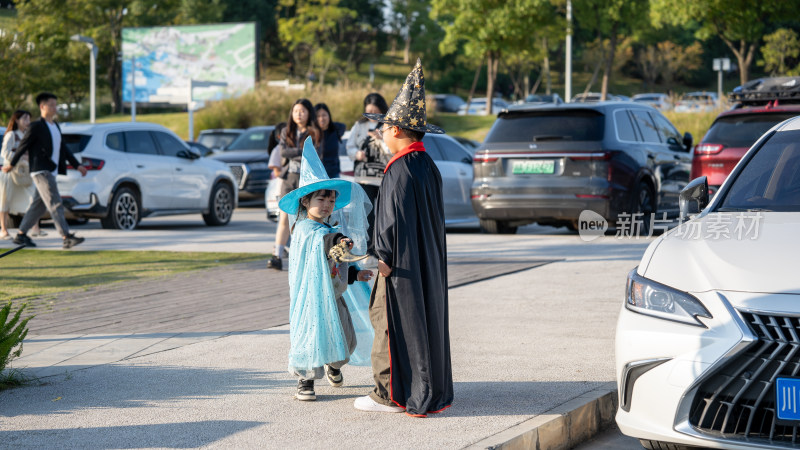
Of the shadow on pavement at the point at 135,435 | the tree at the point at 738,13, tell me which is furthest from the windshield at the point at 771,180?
the tree at the point at 738,13

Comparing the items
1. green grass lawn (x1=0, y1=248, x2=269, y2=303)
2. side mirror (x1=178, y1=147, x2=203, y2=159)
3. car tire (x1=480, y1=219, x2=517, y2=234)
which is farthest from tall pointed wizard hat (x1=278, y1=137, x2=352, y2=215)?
side mirror (x1=178, y1=147, x2=203, y2=159)

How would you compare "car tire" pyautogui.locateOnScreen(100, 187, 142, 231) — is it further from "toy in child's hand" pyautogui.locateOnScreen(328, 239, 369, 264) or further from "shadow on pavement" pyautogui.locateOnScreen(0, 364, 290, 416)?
"toy in child's hand" pyautogui.locateOnScreen(328, 239, 369, 264)

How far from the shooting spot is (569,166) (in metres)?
13.2

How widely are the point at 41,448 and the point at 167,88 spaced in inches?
1770

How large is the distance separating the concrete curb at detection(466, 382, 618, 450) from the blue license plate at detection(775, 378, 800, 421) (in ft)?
3.70

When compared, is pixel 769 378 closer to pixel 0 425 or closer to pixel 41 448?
pixel 41 448

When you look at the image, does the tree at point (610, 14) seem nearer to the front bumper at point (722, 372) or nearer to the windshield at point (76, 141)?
the windshield at point (76, 141)

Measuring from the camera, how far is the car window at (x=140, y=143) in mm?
15578

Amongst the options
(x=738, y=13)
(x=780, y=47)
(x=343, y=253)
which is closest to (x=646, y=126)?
(x=343, y=253)

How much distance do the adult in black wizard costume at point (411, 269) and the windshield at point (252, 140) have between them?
17102 millimetres

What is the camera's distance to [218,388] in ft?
17.7

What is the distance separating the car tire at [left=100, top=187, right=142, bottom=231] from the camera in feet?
49.5

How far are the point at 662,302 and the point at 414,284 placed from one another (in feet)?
3.76

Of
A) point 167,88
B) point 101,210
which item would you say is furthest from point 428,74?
point 101,210
